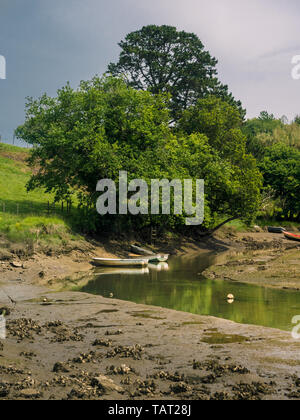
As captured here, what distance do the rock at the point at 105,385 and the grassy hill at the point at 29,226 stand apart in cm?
2136

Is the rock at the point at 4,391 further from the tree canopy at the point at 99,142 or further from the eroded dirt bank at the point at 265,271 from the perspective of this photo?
the tree canopy at the point at 99,142

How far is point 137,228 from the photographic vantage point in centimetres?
4803

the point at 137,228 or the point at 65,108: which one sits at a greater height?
the point at 65,108

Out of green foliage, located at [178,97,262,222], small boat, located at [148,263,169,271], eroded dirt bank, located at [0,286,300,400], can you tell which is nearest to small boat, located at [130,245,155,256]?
small boat, located at [148,263,169,271]

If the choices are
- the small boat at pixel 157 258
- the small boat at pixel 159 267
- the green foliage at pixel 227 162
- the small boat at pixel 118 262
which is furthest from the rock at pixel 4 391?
the green foliage at pixel 227 162

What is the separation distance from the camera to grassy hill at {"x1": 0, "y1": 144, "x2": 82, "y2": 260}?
3241cm

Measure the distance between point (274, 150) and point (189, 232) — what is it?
3301 cm

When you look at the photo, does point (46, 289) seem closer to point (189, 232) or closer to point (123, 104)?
point (123, 104)

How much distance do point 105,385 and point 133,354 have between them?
2846 mm

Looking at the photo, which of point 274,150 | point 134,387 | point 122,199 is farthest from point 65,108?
point 274,150

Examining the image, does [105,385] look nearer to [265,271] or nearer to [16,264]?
[16,264]

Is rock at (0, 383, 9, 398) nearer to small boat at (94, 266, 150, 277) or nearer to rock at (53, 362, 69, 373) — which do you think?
rock at (53, 362, 69, 373)

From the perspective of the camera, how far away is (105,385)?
1033cm

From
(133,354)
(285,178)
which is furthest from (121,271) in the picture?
(285,178)
